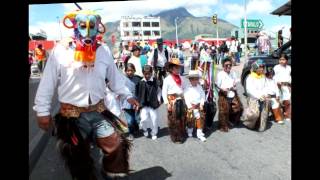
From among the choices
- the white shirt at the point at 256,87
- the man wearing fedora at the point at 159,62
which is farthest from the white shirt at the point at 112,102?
the man wearing fedora at the point at 159,62

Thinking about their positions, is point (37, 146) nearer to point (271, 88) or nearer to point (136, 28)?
point (271, 88)

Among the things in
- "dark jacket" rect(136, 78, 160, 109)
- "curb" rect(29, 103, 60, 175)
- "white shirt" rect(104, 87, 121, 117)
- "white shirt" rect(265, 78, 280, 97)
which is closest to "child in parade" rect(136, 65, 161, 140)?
"dark jacket" rect(136, 78, 160, 109)

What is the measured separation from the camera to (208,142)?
701 centimetres

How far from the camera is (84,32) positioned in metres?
4.39

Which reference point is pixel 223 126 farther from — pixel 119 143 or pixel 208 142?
pixel 119 143

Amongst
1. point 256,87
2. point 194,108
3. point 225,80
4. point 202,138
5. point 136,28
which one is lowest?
point 202,138

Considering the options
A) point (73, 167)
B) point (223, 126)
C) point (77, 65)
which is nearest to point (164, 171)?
point (73, 167)

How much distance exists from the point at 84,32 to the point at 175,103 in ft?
9.87

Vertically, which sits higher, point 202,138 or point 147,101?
point 147,101

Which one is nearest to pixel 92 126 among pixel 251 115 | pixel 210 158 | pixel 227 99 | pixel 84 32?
pixel 84 32

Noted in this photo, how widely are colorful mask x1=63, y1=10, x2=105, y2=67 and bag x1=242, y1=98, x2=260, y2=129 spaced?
4168 millimetres

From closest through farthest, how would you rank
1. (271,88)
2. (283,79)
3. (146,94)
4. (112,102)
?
(112,102) → (146,94) → (271,88) → (283,79)
